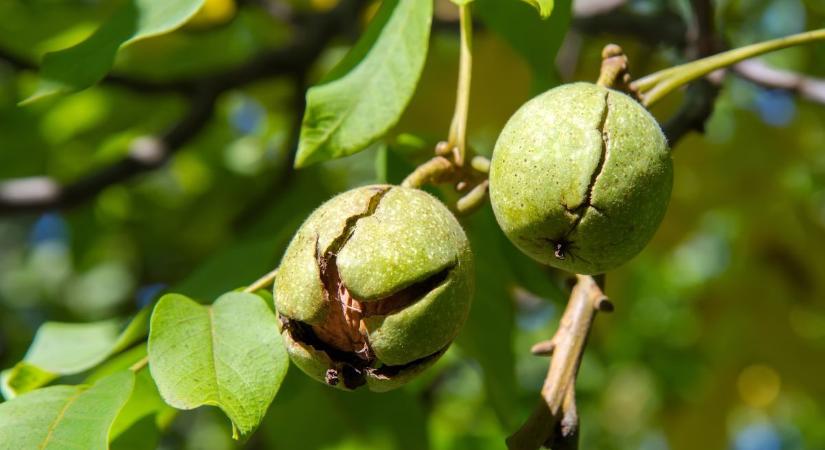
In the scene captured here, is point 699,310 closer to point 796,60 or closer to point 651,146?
point 796,60

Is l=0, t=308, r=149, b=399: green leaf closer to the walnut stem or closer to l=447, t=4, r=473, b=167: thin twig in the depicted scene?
l=447, t=4, r=473, b=167: thin twig

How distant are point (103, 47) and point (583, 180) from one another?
95 cm

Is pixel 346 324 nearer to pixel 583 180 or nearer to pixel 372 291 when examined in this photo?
pixel 372 291

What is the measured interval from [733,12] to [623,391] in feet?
7.78

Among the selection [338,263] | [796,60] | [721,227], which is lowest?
[721,227]

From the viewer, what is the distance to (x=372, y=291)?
147 cm

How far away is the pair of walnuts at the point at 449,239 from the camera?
58.6 inches

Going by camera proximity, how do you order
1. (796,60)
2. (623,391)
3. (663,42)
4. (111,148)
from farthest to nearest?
(623,391) < (796,60) < (111,148) < (663,42)

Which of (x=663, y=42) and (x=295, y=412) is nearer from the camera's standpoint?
(x=295, y=412)

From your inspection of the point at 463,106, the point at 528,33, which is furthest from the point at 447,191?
the point at 463,106

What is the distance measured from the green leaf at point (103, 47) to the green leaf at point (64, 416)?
1.74ft

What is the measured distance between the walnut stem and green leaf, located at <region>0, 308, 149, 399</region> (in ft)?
2.70

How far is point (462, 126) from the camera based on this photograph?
6.07ft

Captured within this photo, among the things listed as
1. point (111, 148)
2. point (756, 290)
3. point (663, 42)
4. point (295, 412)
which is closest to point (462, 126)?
point (295, 412)
